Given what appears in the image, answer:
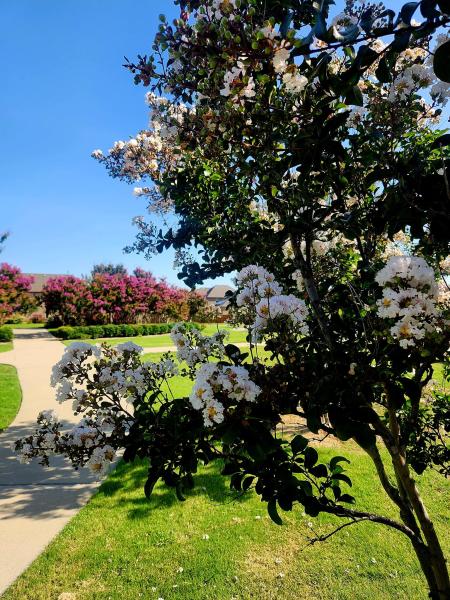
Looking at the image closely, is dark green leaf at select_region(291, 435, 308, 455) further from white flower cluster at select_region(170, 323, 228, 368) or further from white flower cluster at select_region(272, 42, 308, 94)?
white flower cluster at select_region(272, 42, 308, 94)

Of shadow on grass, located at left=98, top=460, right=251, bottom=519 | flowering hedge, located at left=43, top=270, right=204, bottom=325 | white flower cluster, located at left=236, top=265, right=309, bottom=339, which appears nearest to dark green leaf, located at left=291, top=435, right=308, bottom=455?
white flower cluster, located at left=236, top=265, right=309, bottom=339

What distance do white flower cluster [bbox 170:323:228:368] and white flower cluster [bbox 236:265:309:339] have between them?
1.08ft

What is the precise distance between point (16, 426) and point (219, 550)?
13.8 ft

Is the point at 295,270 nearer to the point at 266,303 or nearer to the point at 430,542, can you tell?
Answer: the point at 266,303

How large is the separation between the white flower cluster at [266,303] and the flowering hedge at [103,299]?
2019 centimetres

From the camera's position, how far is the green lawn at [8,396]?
6.09 m

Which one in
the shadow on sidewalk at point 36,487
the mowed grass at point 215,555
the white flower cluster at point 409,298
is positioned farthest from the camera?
the shadow on sidewalk at point 36,487

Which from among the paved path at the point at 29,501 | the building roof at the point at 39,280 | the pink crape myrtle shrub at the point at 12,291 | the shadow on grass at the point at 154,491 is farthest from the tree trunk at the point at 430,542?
the building roof at the point at 39,280

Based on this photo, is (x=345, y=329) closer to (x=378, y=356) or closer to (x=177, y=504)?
(x=378, y=356)

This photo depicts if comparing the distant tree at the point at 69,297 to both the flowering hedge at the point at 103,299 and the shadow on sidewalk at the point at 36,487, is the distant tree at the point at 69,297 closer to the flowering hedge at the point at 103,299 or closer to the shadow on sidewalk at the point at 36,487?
the flowering hedge at the point at 103,299

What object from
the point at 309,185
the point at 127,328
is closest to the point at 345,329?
the point at 309,185

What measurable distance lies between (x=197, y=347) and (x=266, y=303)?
580 millimetres

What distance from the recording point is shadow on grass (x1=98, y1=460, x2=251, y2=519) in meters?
3.60

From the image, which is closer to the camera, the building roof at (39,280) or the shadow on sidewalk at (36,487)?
the shadow on sidewalk at (36,487)
